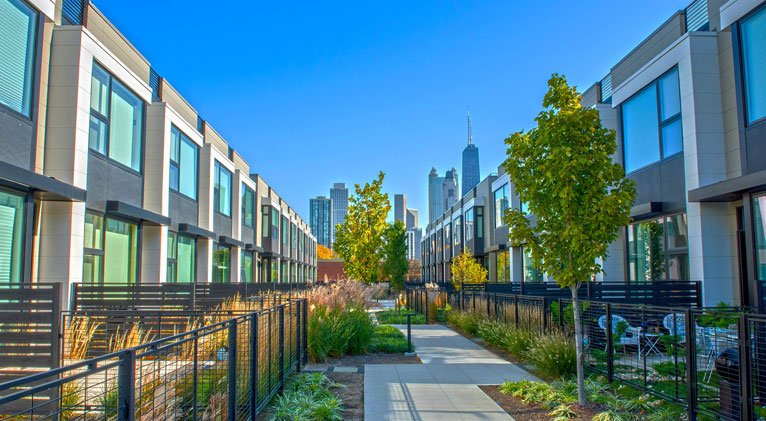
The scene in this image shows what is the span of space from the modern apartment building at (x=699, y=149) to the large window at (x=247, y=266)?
19.2m

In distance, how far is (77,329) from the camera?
30.0ft

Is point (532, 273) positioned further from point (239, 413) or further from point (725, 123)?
point (239, 413)

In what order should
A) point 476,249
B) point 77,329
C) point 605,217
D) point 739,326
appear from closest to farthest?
point 739,326
point 605,217
point 77,329
point 476,249

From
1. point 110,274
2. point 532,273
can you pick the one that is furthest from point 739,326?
point 532,273

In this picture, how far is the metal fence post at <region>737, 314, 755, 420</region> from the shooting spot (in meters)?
5.22

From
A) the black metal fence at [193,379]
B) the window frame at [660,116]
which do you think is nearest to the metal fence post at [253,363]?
the black metal fence at [193,379]

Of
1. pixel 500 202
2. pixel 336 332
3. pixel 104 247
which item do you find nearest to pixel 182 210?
pixel 104 247

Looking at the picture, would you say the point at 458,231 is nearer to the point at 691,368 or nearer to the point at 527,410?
the point at 527,410

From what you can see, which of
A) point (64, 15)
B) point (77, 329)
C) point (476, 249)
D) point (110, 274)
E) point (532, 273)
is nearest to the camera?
point (77, 329)

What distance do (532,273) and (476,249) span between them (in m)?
11.9

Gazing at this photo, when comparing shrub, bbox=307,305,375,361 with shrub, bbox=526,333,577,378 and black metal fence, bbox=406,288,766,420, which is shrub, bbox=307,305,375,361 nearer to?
black metal fence, bbox=406,288,766,420

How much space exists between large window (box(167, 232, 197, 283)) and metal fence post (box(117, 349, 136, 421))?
16696 mm

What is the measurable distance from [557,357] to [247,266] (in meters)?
25.1

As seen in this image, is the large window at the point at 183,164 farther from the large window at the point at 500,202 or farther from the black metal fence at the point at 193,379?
the large window at the point at 500,202
